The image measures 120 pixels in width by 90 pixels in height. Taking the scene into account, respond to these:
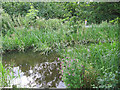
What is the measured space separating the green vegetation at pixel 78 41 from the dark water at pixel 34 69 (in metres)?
0.20

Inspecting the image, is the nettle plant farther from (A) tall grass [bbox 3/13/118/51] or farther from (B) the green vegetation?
(A) tall grass [bbox 3/13/118/51]

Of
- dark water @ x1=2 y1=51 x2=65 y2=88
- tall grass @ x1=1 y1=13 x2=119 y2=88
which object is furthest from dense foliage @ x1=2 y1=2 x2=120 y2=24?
dark water @ x1=2 y1=51 x2=65 y2=88

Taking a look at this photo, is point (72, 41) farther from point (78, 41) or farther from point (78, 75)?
point (78, 75)

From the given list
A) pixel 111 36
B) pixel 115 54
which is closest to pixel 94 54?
pixel 115 54

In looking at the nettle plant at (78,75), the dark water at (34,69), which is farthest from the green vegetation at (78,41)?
the dark water at (34,69)

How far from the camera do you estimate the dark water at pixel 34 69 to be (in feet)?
9.32

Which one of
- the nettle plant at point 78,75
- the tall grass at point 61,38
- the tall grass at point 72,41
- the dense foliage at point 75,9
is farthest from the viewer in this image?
the dense foliage at point 75,9

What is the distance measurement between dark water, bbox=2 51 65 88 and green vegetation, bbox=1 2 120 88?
0.20 metres

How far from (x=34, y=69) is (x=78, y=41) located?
1.69 metres

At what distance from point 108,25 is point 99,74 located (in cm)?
270

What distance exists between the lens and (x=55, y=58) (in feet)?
12.1

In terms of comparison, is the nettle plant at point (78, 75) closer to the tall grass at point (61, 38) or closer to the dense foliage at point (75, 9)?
the tall grass at point (61, 38)

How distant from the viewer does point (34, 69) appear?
10.9 ft

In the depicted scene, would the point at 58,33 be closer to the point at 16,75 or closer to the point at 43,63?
the point at 43,63
